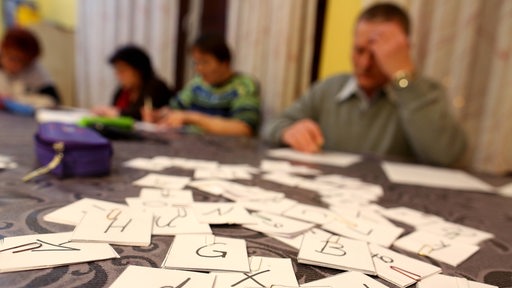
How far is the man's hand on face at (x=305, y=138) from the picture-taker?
1.16 m

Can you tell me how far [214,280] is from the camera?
31cm

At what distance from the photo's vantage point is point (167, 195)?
54 cm

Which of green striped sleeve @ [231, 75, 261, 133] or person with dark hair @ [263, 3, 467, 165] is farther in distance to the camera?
green striped sleeve @ [231, 75, 261, 133]

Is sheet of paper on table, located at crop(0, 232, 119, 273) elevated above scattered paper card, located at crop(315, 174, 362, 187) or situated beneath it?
elevated above

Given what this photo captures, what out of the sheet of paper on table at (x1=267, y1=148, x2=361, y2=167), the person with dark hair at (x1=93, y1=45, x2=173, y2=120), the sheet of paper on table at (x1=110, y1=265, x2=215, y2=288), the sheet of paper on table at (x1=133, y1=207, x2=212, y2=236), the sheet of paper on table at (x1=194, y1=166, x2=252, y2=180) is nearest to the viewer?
the sheet of paper on table at (x1=110, y1=265, x2=215, y2=288)

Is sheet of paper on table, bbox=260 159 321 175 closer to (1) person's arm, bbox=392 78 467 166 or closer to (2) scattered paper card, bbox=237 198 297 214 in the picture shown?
(2) scattered paper card, bbox=237 198 297 214

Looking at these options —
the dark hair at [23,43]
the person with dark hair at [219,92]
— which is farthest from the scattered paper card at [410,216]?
the dark hair at [23,43]

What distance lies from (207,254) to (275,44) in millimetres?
1818

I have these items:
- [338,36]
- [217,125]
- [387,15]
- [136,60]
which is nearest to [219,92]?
[217,125]

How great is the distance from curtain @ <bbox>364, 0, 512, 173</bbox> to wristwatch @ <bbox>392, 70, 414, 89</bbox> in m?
0.35

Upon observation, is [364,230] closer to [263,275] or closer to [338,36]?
[263,275]

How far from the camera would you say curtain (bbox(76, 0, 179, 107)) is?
8.63ft

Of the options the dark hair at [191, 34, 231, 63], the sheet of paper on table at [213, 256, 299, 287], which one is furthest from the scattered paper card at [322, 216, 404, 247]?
the dark hair at [191, 34, 231, 63]

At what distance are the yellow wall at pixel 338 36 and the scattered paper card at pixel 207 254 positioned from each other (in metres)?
1.72
